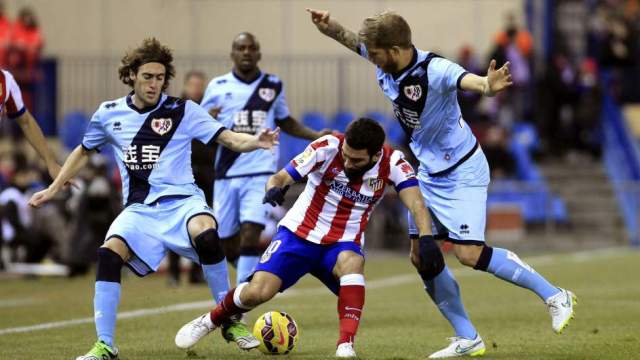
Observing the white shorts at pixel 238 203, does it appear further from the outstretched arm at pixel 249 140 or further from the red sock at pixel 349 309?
the red sock at pixel 349 309

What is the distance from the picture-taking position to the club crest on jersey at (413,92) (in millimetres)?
9898

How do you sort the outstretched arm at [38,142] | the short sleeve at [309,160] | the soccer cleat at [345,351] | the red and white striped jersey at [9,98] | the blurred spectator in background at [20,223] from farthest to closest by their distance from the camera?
the blurred spectator in background at [20,223]
the red and white striped jersey at [9,98]
the outstretched arm at [38,142]
the short sleeve at [309,160]
the soccer cleat at [345,351]

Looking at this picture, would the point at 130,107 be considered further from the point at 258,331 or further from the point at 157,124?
the point at 258,331

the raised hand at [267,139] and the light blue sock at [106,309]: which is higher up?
the raised hand at [267,139]

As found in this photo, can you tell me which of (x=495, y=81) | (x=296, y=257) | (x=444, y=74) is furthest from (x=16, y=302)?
(x=495, y=81)

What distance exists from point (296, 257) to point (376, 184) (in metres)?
0.79

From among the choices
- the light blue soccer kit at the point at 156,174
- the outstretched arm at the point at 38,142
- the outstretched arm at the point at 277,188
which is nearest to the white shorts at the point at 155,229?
the light blue soccer kit at the point at 156,174

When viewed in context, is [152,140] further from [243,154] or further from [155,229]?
[243,154]

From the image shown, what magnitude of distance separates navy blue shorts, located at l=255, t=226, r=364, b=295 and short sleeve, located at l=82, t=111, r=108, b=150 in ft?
5.29

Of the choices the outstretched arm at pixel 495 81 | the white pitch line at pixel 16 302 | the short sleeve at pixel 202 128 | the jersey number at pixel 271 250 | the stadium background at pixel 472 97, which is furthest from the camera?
the stadium background at pixel 472 97

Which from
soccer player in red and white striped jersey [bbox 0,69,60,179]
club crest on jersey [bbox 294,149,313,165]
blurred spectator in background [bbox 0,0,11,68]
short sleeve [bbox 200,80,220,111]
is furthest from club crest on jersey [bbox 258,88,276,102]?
blurred spectator in background [bbox 0,0,11,68]

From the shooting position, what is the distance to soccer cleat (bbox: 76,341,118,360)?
9352mm

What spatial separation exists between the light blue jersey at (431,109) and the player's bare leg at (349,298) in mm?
1010

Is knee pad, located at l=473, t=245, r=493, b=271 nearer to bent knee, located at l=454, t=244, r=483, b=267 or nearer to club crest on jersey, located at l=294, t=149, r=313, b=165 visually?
bent knee, located at l=454, t=244, r=483, b=267
